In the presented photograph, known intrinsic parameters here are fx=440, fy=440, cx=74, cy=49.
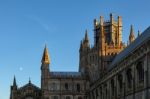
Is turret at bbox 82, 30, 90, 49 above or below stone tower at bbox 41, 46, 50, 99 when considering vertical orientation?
above

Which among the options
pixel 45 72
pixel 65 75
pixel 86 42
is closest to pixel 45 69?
pixel 45 72

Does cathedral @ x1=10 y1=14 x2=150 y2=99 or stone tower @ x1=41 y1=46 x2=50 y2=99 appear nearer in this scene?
cathedral @ x1=10 y1=14 x2=150 y2=99

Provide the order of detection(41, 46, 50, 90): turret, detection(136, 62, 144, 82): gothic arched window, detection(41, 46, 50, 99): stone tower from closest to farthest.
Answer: detection(136, 62, 144, 82): gothic arched window, detection(41, 46, 50, 99): stone tower, detection(41, 46, 50, 90): turret

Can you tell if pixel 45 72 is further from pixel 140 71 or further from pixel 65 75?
pixel 140 71

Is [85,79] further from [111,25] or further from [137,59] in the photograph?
[137,59]

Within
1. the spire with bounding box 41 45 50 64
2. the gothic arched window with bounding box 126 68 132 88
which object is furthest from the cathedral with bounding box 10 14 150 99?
the gothic arched window with bounding box 126 68 132 88

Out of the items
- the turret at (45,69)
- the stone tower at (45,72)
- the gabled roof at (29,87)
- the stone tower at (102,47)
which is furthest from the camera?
the gabled roof at (29,87)

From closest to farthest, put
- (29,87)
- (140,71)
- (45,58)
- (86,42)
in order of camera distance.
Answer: (140,71)
(29,87)
(45,58)
(86,42)

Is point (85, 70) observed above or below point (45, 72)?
above

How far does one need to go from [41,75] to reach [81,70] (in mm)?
15111

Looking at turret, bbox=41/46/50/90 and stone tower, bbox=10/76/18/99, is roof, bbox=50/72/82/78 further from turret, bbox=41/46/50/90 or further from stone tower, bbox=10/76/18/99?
stone tower, bbox=10/76/18/99

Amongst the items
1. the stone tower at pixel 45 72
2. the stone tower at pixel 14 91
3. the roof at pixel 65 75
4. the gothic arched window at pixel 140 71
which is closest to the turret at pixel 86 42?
the roof at pixel 65 75

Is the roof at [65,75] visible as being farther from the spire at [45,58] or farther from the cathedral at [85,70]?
the spire at [45,58]

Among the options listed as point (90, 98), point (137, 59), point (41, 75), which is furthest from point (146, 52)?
point (41, 75)
